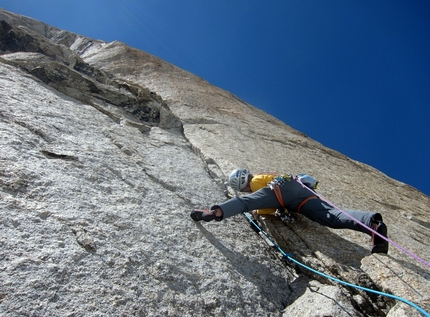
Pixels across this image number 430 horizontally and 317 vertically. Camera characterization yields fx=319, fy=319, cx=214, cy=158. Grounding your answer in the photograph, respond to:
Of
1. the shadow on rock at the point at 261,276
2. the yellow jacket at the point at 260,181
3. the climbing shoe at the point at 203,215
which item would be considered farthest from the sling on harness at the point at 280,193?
the climbing shoe at the point at 203,215

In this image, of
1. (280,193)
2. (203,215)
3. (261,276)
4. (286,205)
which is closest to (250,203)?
(280,193)

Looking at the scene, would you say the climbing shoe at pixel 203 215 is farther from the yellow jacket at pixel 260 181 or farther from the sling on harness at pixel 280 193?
the yellow jacket at pixel 260 181

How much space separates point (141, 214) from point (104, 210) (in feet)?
1.48

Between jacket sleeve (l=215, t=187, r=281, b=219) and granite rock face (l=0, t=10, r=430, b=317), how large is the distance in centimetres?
29

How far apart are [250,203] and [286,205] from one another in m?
0.66

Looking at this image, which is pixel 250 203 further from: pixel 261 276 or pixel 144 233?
pixel 144 233

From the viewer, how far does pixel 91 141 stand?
519cm

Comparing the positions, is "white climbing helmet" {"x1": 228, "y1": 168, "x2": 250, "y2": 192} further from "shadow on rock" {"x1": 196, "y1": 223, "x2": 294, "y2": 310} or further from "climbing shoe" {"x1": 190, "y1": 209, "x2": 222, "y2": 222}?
"shadow on rock" {"x1": 196, "y1": 223, "x2": 294, "y2": 310}

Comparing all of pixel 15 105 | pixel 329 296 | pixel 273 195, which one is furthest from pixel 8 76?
pixel 329 296

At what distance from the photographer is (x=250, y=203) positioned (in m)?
4.61

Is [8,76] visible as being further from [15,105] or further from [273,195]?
[273,195]

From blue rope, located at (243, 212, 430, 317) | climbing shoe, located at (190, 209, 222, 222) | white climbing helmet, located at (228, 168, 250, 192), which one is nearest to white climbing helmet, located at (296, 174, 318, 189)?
white climbing helmet, located at (228, 168, 250, 192)

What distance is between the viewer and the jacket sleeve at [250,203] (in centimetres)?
436

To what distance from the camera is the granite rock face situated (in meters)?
2.81
